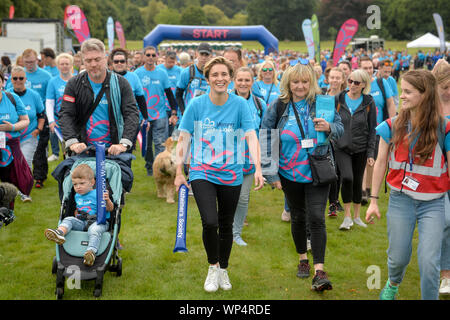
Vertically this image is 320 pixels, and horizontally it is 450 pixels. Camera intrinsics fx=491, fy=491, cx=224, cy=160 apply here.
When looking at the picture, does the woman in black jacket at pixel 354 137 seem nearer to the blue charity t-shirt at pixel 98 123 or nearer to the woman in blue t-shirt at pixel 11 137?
the blue charity t-shirt at pixel 98 123

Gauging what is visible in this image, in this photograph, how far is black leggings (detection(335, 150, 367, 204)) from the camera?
6.75 m

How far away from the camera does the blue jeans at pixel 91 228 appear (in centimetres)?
456

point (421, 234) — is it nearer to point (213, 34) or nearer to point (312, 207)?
point (312, 207)

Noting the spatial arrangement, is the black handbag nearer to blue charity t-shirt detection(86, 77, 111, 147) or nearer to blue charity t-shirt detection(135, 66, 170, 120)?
blue charity t-shirt detection(86, 77, 111, 147)

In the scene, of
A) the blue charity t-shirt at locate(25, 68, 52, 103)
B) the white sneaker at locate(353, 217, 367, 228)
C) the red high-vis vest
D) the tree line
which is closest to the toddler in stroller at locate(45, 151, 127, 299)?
the red high-vis vest

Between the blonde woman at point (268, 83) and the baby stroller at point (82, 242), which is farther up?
the blonde woman at point (268, 83)

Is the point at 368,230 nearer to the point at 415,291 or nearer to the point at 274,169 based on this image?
the point at 415,291

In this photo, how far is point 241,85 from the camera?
5957mm

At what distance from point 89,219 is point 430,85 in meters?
3.32

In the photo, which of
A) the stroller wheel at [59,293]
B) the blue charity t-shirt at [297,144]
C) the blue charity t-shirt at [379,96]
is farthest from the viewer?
the blue charity t-shirt at [379,96]

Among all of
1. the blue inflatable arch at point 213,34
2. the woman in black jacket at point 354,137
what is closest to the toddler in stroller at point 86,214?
the woman in black jacket at point 354,137

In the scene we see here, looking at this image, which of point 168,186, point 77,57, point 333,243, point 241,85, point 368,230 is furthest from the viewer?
point 77,57

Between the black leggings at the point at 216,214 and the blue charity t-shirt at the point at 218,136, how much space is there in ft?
0.26
